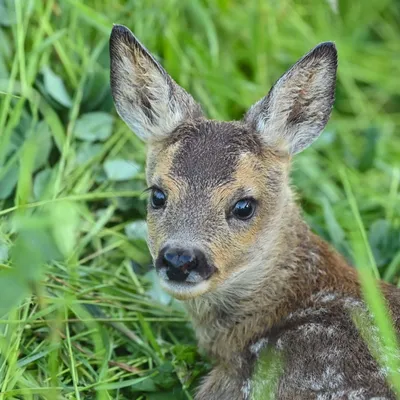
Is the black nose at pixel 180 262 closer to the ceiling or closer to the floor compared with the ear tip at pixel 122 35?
closer to the floor

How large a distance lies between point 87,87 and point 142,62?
1313 mm

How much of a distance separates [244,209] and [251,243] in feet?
0.62

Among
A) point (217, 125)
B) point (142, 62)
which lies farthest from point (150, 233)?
point (142, 62)

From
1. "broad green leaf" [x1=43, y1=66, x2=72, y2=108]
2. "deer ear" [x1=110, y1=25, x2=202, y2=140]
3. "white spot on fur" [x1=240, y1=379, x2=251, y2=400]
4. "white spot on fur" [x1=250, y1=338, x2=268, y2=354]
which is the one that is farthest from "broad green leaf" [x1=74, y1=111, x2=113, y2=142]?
"white spot on fur" [x1=240, y1=379, x2=251, y2=400]

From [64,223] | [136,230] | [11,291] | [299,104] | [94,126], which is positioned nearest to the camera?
[64,223]

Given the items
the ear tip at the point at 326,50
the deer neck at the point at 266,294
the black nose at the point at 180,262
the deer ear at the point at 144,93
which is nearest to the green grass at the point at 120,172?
the deer neck at the point at 266,294

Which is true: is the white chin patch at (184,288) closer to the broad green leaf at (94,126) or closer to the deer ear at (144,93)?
the deer ear at (144,93)

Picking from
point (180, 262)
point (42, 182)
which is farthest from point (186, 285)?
point (42, 182)

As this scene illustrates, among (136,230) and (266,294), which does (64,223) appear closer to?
(266,294)

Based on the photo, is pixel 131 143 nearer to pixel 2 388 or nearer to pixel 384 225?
pixel 384 225

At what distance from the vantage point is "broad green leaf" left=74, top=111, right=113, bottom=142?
19.9ft

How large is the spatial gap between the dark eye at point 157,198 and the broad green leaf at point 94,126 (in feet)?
4.92

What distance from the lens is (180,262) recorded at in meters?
4.11

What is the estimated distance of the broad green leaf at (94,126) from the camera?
6059 millimetres
